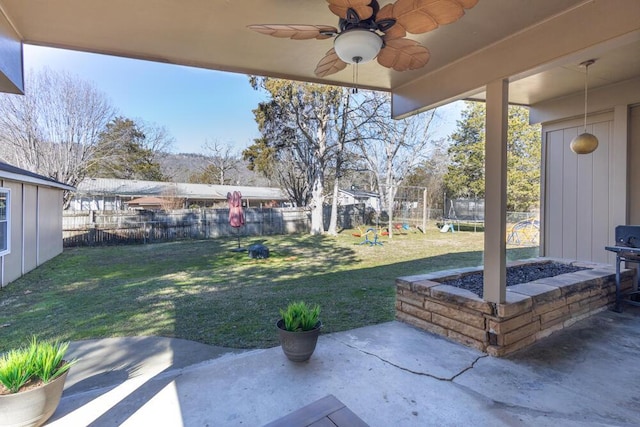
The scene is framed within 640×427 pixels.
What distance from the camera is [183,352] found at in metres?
2.73

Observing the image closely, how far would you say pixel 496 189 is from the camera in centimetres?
253

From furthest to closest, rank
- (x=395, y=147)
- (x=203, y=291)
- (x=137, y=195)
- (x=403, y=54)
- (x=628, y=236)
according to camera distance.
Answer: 1. (x=137, y=195)
2. (x=395, y=147)
3. (x=203, y=291)
4. (x=628, y=236)
5. (x=403, y=54)

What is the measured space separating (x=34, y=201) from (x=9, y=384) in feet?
24.4

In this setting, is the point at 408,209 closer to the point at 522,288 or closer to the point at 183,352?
the point at 522,288

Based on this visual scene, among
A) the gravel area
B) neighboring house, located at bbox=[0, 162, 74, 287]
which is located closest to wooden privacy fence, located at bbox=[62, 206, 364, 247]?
neighboring house, located at bbox=[0, 162, 74, 287]

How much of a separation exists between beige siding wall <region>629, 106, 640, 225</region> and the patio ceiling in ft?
4.02

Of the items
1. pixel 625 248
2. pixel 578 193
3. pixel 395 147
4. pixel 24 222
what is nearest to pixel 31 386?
pixel 625 248

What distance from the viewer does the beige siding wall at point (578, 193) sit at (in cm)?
421

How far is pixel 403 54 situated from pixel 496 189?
51.0 inches

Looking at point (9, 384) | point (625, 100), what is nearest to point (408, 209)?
point (625, 100)

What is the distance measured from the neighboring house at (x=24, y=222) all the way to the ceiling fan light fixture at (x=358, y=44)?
615cm

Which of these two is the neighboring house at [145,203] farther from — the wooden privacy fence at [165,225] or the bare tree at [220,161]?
the wooden privacy fence at [165,225]

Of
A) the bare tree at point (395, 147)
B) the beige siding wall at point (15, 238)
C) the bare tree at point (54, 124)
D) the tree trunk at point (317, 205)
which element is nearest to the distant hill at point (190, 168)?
the bare tree at point (54, 124)

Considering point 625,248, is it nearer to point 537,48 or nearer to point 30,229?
point 537,48
